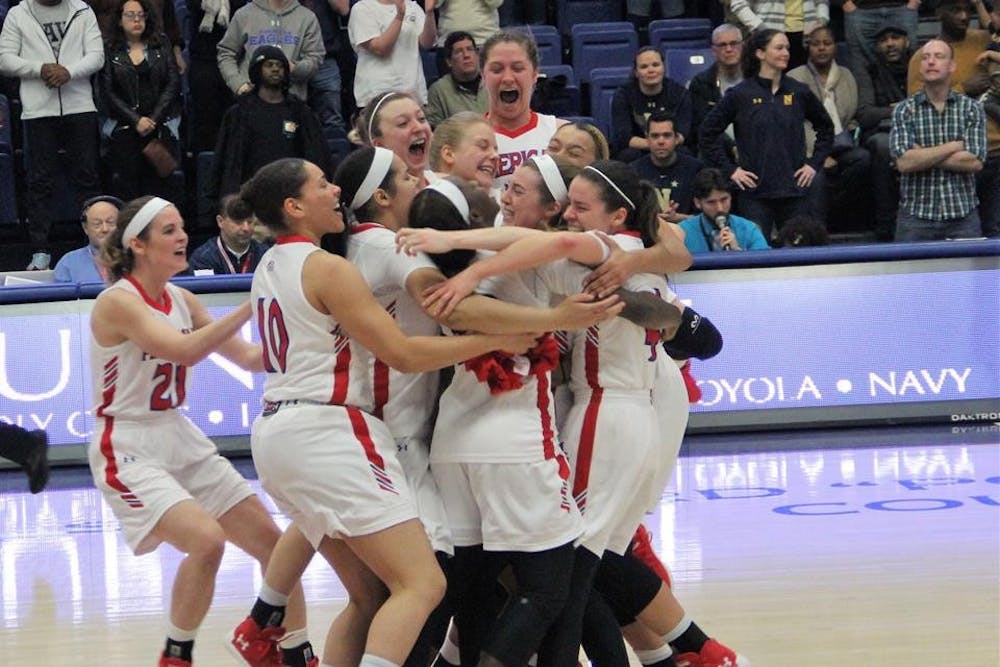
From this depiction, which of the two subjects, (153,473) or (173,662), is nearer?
(173,662)

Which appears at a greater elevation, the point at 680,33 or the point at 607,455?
the point at 680,33

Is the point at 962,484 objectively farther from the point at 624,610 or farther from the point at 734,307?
the point at 624,610

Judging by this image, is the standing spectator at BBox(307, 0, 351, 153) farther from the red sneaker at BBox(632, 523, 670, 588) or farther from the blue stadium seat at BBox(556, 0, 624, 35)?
the red sneaker at BBox(632, 523, 670, 588)

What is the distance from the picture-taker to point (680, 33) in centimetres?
1275

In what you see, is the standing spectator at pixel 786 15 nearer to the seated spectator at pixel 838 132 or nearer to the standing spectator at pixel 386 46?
the seated spectator at pixel 838 132

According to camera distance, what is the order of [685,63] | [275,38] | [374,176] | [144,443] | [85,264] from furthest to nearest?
[685,63] < [275,38] < [85,264] < [144,443] < [374,176]

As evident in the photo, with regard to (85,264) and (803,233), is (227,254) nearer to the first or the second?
(85,264)

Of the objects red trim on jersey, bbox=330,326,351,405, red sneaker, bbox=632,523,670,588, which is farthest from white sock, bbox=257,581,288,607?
red sneaker, bbox=632,523,670,588

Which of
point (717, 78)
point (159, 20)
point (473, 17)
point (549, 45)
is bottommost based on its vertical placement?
point (717, 78)

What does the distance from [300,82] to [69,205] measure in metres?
1.88

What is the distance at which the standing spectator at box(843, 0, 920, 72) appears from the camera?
39.3ft

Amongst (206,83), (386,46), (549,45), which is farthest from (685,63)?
(206,83)

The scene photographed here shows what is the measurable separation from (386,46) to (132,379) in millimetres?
6453

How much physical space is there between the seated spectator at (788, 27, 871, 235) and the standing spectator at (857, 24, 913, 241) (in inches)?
3.8
